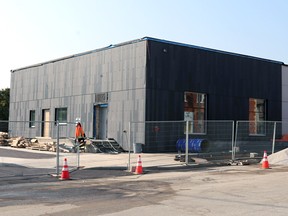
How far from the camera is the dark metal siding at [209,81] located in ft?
84.2

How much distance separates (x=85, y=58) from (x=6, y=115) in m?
28.8

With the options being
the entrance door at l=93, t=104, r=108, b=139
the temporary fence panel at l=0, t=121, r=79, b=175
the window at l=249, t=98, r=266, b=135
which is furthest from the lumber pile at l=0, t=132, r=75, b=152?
the window at l=249, t=98, r=266, b=135

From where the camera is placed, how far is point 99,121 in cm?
2897

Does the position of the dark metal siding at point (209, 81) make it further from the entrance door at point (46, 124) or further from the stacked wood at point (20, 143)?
the entrance door at point (46, 124)

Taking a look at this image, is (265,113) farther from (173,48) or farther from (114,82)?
(114,82)

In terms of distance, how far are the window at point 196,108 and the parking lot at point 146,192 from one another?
894 centimetres

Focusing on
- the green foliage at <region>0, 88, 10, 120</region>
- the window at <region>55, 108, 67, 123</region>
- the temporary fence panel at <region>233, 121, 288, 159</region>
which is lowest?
the temporary fence panel at <region>233, 121, 288, 159</region>

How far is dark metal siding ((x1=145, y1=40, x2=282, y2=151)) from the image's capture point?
25.7 meters

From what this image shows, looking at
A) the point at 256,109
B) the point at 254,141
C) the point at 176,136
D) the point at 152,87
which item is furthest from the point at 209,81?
the point at 254,141

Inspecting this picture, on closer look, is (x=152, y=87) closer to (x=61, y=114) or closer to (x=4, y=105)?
(x=61, y=114)

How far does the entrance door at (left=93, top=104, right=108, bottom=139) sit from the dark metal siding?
458 cm

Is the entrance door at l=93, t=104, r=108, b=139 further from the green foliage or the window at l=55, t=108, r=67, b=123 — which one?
the green foliage

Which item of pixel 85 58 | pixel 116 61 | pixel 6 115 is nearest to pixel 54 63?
pixel 85 58

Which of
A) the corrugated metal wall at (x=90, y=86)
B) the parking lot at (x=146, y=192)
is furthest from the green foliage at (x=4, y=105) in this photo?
the parking lot at (x=146, y=192)
